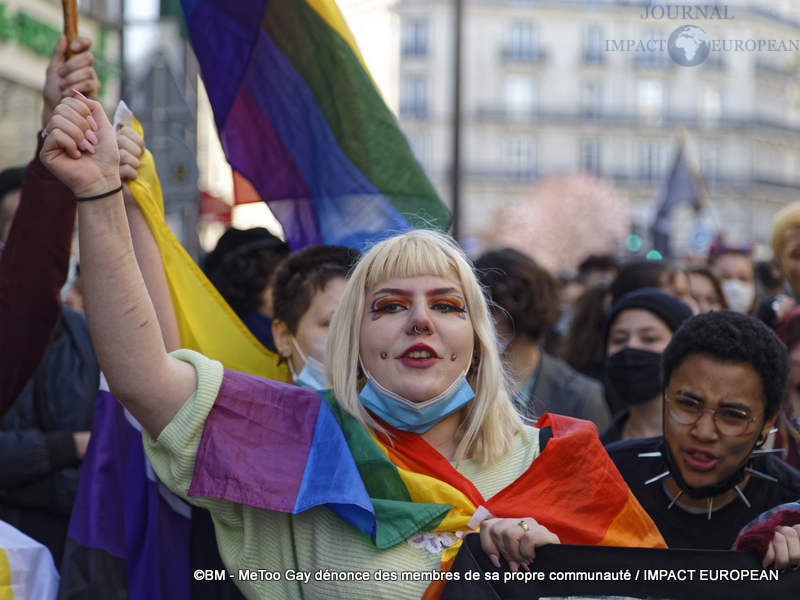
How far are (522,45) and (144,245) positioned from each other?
67652 mm

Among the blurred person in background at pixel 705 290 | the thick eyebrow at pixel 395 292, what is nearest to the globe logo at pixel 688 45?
the blurred person in background at pixel 705 290

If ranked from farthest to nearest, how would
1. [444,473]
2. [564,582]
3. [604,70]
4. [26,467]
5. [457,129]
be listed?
[604,70] < [457,129] < [26,467] < [444,473] < [564,582]

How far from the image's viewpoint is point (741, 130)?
62156 millimetres

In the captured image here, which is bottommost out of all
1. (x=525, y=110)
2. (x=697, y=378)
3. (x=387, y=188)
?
(x=697, y=378)

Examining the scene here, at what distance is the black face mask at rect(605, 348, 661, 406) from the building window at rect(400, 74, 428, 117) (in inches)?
2477

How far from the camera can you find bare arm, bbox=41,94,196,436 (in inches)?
109

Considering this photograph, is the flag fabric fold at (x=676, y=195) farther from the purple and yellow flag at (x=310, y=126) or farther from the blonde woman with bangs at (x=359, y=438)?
the blonde woman with bangs at (x=359, y=438)

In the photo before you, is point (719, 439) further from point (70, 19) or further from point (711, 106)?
point (711, 106)

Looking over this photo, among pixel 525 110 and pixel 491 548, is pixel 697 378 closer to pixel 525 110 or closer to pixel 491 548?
pixel 491 548

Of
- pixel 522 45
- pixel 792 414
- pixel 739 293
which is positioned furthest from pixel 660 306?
pixel 522 45

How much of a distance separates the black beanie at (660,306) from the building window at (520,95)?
217 feet

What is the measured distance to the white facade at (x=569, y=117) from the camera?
209 ft

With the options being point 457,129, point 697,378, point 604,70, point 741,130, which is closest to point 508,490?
point 697,378

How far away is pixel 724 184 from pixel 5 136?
58683 mm
